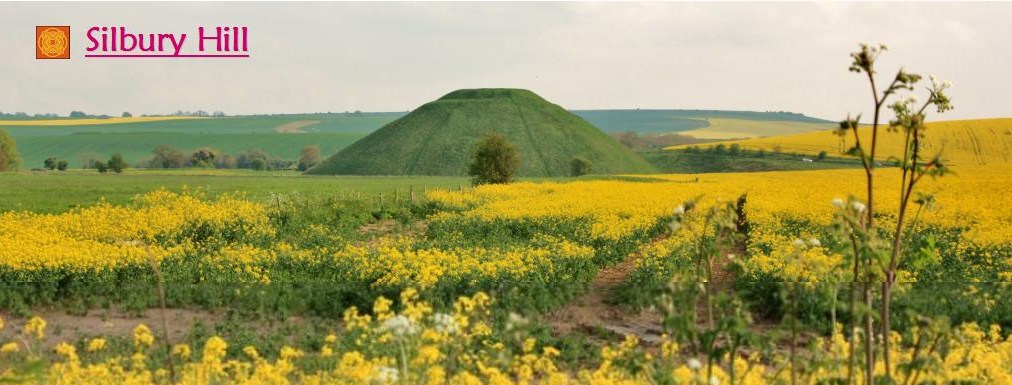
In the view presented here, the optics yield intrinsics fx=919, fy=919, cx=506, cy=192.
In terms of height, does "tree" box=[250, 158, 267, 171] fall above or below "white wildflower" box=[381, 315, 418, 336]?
below

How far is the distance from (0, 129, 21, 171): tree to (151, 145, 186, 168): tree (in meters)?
32.4

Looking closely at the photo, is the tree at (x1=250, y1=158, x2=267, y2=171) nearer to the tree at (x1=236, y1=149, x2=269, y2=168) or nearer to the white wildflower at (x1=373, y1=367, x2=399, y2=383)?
the tree at (x1=236, y1=149, x2=269, y2=168)

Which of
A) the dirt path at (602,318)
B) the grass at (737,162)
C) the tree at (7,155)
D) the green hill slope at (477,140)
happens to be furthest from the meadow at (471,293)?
the green hill slope at (477,140)

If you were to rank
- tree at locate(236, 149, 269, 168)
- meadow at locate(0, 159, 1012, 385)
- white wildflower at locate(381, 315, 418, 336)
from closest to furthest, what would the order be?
white wildflower at locate(381, 315, 418, 336)
meadow at locate(0, 159, 1012, 385)
tree at locate(236, 149, 269, 168)

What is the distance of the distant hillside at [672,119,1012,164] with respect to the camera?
98188 mm

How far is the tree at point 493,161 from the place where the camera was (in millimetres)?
64938

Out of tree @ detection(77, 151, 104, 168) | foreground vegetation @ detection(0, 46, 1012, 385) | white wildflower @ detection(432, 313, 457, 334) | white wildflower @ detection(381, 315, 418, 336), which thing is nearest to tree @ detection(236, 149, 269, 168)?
tree @ detection(77, 151, 104, 168)

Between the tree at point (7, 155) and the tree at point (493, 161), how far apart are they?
6413cm

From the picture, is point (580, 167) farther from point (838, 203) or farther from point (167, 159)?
point (838, 203)

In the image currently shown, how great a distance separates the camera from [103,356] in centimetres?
1472

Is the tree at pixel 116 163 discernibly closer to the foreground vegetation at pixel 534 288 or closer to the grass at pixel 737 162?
the grass at pixel 737 162

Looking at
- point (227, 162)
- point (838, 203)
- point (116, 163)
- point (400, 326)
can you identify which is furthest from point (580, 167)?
point (838, 203)

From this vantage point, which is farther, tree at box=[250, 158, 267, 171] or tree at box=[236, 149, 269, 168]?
tree at box=[236, 149, 269, 168]

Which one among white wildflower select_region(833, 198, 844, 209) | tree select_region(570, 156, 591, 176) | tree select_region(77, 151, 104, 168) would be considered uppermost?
white wildflower select_region(833, 198, 844, 209)
